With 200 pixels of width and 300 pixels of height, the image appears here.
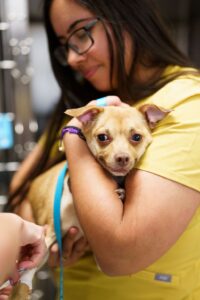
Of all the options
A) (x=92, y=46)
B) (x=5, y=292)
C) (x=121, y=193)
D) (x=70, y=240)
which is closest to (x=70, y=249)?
(x=70, y=240)

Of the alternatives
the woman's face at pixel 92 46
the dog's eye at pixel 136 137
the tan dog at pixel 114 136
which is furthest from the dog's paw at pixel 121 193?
the woman's face at pixel 92 46

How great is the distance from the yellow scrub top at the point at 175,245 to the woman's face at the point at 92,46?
133 mm

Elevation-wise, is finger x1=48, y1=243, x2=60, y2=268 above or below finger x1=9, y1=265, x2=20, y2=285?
below

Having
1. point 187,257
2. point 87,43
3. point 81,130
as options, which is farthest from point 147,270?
point 87,43

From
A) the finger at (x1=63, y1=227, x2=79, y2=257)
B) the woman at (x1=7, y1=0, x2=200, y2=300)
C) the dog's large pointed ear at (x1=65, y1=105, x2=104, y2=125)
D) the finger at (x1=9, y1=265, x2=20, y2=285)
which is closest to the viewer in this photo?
the finger at (x1=9, y1=265, x2=20, y2=285)

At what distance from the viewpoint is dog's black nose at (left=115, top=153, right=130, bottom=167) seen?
82 cm

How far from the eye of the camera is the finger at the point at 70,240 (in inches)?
38.5

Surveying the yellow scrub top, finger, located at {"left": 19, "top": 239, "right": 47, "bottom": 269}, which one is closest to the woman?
the yellow scrub top

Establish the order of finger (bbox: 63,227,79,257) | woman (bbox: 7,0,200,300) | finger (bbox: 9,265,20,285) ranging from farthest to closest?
finger (bbox: 63,227,79,257)
woman (bbox: 7,0,200,300)
finger (bbox: 9,265,20,285)

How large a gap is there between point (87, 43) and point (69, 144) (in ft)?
0.92

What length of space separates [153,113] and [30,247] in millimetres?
427

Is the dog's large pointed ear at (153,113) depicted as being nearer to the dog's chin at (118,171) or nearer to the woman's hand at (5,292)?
the dog's chin at (118,171)

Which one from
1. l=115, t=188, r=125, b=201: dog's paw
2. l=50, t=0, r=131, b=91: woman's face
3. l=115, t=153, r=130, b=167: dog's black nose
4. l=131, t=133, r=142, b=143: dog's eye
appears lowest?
l=115, t=188, r=125, b=201: dog's paw

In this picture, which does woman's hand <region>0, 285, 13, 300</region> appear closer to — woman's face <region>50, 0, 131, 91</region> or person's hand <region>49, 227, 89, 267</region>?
person's hand <region>49, 227, 89, 267</region>
